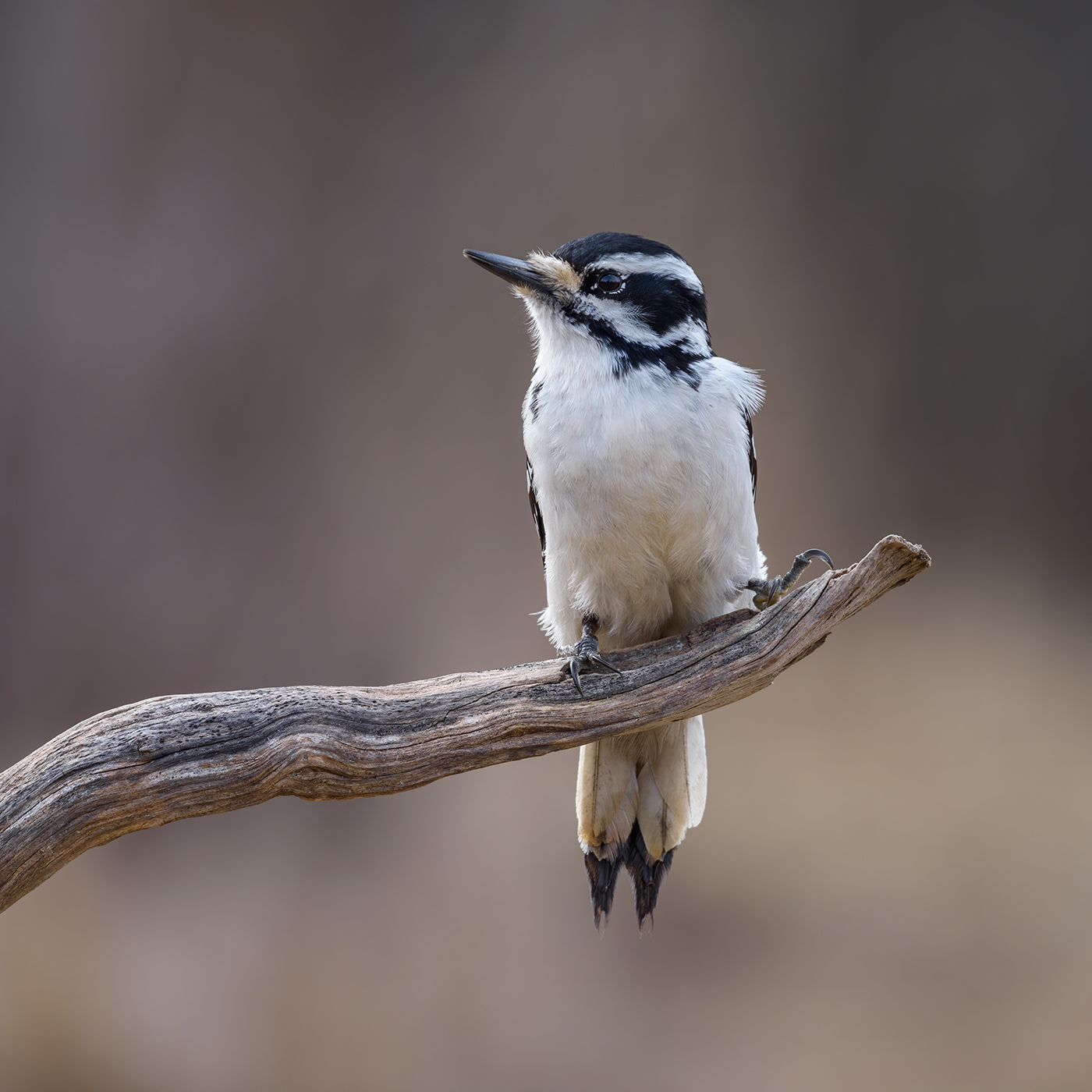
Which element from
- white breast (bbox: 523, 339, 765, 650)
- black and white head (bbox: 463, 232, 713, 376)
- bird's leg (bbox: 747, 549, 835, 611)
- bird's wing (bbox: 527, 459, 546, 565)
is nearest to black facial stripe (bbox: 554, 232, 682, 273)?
black and white head (bbox: 463, 232, 713, 376)

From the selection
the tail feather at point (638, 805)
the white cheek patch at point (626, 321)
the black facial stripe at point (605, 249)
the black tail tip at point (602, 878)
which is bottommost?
the black tail tip at point (602, 878)

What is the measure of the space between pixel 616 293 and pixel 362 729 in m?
1.35

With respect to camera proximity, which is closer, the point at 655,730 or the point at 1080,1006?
the point at 655,730

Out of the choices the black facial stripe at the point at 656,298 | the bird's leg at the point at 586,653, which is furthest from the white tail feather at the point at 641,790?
the black facial stripe at the point at 656,298

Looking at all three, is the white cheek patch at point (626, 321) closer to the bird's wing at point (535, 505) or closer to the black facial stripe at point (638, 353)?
the black facial stripe at point (638, 353)

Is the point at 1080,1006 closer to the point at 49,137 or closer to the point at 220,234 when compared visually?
the point at 220,234

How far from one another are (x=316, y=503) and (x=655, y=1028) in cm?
328

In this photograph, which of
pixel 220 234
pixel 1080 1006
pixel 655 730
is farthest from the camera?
pixel 220 234

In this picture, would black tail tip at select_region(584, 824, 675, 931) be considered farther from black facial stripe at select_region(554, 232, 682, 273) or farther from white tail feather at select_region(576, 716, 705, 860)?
black facial stripe at select_region(554, 232, 682, 273)

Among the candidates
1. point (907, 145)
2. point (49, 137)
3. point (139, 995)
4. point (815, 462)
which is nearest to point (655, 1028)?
point (139, 995)

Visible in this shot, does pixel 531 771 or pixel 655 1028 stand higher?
pixel 531 771

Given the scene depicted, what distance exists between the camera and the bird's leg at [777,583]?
8.53 ft

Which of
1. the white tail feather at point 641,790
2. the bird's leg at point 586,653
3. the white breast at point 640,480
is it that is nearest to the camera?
the white breast at point 640,480

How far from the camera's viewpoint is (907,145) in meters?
4.76
